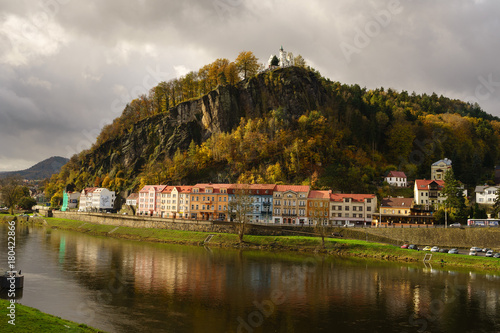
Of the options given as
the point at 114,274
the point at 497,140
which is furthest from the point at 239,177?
the point at 497,140

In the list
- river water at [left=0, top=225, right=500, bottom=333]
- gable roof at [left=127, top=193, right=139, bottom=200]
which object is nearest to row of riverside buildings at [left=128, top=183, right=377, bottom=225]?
gable roof at [left=127, top=193, right=139, bottom=200]

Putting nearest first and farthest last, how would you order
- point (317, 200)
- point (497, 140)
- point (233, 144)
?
1. point (317, 200)
2. point (233, 144)
3. point (497, 140)

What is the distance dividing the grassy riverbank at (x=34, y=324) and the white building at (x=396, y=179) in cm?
8121

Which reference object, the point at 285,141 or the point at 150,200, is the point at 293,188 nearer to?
the point at 285,141

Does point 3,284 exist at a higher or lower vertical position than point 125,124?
lower

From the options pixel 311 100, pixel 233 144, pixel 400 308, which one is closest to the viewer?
pixel 400 308

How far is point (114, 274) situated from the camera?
44.7 metres

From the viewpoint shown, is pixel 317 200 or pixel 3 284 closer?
pixel 3 284

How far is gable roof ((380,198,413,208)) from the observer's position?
252 feet

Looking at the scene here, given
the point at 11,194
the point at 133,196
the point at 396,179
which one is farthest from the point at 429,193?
the point at 11,194

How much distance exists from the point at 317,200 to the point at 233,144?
110 feet

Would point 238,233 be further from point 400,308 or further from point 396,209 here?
point 400,308

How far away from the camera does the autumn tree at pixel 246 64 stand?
129 m

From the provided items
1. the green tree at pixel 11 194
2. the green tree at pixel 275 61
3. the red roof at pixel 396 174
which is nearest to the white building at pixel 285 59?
the green tree at pixel 275 61
